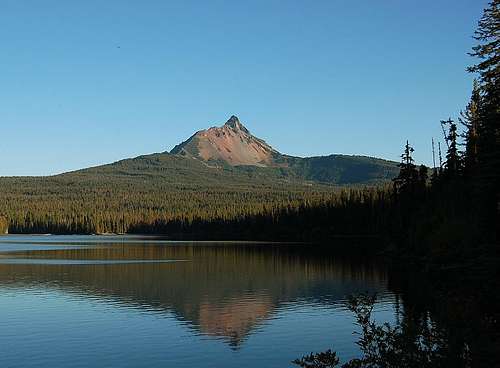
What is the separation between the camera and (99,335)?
4406 centimetres

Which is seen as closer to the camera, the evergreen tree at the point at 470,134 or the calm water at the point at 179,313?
the calm water at the point at 179,313

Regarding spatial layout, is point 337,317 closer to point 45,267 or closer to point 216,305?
point 216,305

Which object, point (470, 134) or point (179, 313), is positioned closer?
point (179, 313)

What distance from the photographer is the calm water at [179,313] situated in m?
38.4

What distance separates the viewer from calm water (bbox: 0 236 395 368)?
38.4 m

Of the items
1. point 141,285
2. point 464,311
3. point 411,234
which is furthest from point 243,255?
point 464,311

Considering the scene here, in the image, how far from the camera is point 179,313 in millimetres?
53688

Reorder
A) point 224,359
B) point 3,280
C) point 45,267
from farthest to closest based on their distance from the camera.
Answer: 1. point 45,267
2. point 3,280
3. point 224,359

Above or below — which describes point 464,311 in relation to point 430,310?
above

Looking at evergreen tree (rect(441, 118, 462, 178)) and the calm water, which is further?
evergreen tree (rect(441, 118, 462, 178))

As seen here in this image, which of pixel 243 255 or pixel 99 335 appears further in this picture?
pixel 243 255

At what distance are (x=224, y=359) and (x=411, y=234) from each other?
63.4 metres

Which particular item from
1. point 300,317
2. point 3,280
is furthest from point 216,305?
point 3,280

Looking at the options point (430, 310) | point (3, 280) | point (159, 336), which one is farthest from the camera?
point (3, 280)
